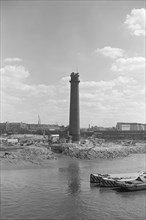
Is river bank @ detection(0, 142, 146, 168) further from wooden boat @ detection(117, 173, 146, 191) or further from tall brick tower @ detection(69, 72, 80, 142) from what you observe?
wooden boat @ detection(117, 173, 146, 191)

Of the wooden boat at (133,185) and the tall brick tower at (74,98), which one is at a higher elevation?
the tall brick tower at (74,98)

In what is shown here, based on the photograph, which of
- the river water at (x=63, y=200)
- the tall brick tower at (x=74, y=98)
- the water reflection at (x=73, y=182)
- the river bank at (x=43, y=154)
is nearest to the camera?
the river water at (x=63, y=200)

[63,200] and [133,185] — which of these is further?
[133,185]

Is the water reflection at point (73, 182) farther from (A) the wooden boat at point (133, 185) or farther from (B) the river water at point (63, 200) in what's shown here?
(A) the wooden boat at point (133, 185)

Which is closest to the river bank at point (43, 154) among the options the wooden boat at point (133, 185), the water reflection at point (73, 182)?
the water reflection at point (73, 182)

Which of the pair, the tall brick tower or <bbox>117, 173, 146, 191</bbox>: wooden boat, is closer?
<bbox>117, 173, 146, 191</bbox>: wooden boat

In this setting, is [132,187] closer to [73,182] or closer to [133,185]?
[133,185]

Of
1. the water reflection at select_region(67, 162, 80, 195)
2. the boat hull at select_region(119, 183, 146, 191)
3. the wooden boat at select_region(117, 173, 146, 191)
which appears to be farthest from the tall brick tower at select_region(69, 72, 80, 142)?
the boat hull at select_region(119, 183, 146, 191)

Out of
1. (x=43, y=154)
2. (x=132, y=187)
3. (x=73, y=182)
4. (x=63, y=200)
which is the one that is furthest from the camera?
(x=43, y=154)

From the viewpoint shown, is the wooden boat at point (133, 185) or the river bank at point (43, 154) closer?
the wooden boat at point (133, 185)

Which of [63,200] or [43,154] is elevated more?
[43,154]

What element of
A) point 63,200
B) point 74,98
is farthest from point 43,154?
point 63,200

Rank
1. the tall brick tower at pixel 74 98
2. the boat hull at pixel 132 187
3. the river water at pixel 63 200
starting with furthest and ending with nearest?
the tall brick tower at pixel 74 98
the boat hull at pixel 132 187
the river water at pixel 63 200

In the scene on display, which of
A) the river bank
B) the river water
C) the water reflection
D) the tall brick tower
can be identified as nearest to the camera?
the river water
